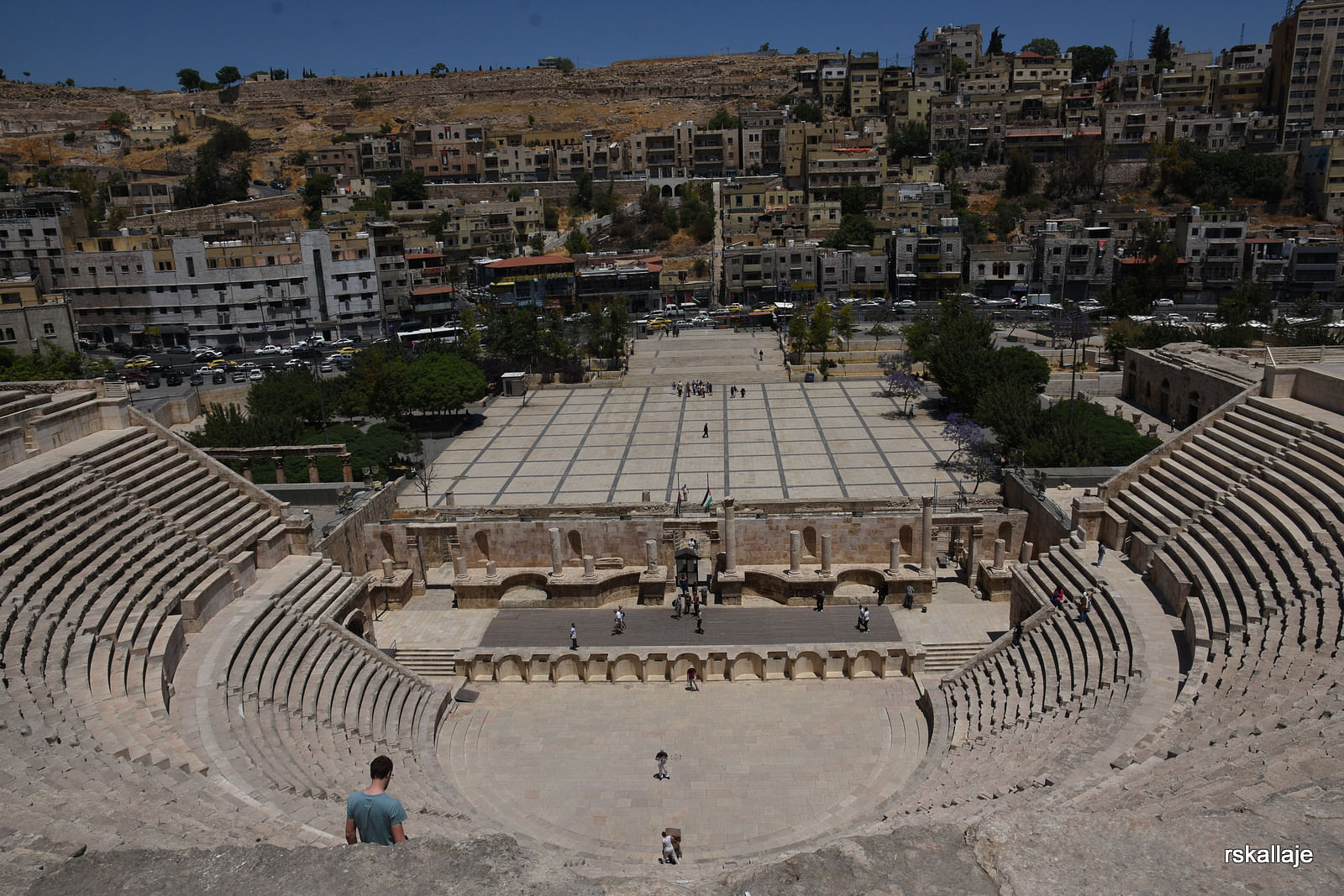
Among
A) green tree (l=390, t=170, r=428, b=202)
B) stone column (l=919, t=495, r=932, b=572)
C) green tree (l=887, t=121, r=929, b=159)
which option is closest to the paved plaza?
stone column (l=919, t=495, r=932, b=572)

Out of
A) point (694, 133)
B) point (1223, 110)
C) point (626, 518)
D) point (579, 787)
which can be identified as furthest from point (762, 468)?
point (1223, 110)

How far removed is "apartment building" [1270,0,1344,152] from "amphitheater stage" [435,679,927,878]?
101 m

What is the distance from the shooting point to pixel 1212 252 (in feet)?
258

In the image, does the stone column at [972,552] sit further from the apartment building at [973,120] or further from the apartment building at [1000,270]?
the apartment building at [973,120]

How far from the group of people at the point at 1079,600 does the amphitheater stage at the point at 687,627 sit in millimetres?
4287

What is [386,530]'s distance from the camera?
2958 centimetres

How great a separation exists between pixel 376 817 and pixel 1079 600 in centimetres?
1732

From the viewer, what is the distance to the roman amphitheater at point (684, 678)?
9148mm

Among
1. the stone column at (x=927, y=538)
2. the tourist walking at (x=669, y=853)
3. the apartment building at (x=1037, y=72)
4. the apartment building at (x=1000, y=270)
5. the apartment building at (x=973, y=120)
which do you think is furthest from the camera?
the apartment building at (x=1037, y=72)

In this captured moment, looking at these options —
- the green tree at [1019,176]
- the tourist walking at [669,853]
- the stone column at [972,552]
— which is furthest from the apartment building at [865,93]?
the tourist walking at [669,853]

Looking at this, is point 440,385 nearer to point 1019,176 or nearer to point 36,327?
point 36,327

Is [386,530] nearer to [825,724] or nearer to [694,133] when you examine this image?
[825,724]

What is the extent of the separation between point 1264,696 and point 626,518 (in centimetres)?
1846

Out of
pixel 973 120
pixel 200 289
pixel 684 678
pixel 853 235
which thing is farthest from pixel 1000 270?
pixel 684 678
